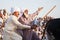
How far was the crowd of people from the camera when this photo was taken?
1798mm

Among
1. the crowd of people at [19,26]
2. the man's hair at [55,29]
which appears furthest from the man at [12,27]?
the man's hair at [55,29]

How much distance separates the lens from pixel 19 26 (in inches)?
72.2

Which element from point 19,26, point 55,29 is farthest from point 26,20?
point 55,29

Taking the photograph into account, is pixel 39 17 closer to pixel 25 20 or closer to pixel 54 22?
pixel 25 20

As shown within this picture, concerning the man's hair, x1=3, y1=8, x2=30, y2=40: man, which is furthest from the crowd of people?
the man's hair

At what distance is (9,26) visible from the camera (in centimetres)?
181

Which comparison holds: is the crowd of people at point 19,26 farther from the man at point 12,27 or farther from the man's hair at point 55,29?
the man's hair at point 55,29

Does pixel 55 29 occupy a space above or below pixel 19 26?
above

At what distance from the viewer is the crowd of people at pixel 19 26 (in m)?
1.80

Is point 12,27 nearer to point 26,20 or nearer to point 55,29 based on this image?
point 26,20

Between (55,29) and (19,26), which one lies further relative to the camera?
(19,26)

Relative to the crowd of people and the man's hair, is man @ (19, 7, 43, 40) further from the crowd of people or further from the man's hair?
the man's hair

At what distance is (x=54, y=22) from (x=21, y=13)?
3.85 ft

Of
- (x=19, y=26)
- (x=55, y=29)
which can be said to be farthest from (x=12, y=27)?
(x=55, y=29)
